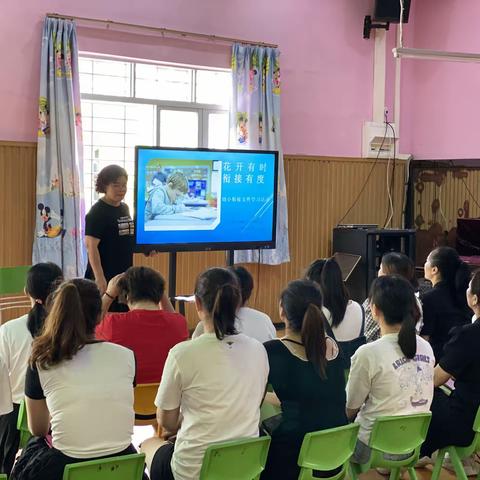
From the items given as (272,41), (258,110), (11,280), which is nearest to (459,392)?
(11,280)

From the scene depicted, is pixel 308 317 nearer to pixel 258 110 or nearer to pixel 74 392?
pixel 74 392

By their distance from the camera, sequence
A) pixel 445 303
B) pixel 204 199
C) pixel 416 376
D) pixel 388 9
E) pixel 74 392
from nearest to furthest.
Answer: pixel 74 392, pixel 416 376, pixel 445 303, pixel 204 199, pixel 388 9

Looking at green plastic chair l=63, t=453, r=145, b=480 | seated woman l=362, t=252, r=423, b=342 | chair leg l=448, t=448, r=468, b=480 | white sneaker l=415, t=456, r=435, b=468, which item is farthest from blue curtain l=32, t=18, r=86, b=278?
green plastic chair l=63, t=453, r=145, b=480

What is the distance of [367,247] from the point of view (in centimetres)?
664

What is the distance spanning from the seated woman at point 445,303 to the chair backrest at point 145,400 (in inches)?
66.6

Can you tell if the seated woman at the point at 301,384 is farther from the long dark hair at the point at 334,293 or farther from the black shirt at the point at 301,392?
the long dark hair at the point at 334,293

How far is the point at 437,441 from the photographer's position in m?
3.01

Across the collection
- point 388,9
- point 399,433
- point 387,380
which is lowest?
point 399,433

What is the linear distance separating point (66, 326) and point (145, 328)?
2.36 feet

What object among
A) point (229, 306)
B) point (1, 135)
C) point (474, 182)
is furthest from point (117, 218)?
point (474, 182)

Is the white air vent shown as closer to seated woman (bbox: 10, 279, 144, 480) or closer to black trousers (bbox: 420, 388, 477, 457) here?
black trousers (bbox: 420, 388, 477, 457)

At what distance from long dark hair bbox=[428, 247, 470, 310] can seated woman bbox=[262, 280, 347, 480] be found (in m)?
1.51

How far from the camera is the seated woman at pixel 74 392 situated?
7.13 ft

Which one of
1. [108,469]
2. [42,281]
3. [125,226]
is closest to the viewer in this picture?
[108,469]
